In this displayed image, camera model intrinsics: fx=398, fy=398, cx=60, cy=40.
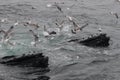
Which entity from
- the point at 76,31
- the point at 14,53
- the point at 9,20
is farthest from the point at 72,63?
the point at 9,20

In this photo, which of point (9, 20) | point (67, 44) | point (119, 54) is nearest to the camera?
point (119, 54)

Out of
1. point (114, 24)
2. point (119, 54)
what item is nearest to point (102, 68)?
point (119, 54)

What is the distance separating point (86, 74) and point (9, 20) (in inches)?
747

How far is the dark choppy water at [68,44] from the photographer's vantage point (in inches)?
1224

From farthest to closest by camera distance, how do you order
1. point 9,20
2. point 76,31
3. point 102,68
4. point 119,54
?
point 9,20
point 76,31
point 119,54
point 102,68

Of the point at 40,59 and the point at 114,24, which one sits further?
the point at 114,24

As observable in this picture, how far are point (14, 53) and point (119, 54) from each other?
9561mm

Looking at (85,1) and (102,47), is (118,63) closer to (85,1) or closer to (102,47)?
(102,47)

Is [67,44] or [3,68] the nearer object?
[3,68]

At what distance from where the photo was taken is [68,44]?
38875 mm

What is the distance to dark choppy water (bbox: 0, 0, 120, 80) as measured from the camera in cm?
3108

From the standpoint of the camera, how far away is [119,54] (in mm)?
36406

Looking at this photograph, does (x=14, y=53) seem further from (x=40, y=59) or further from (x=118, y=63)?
(x=118, y=63)

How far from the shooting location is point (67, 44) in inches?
1532
